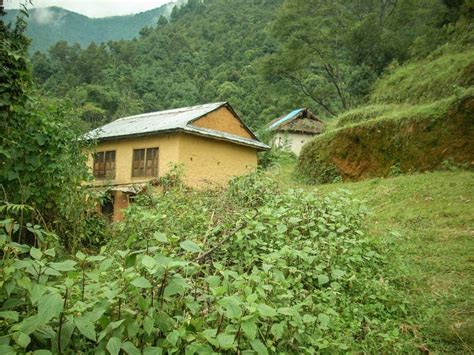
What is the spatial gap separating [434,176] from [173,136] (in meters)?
10.2

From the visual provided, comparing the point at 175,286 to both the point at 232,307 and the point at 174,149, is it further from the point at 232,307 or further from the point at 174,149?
the point at 174,149

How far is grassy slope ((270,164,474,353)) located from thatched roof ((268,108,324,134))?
19.8 metres

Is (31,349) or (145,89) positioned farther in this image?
(145,89)

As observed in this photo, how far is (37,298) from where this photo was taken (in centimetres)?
191

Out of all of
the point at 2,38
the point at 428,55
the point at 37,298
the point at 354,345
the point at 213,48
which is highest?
the point at 213,48

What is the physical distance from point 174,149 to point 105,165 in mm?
4568

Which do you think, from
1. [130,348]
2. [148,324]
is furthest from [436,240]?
[130,348]

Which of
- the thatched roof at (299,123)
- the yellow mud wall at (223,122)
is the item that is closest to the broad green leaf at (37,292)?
the yellow mud wall at (223,122)

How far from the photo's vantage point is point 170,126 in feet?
52.0

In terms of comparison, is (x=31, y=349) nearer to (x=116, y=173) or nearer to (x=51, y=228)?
(x=51, y=228)

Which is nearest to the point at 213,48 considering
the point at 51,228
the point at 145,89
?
the point at 145,89

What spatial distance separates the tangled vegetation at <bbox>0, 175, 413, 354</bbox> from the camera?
6.79 ft

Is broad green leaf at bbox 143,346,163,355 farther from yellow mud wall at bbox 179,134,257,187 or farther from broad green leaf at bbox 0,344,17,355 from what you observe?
yellow mud wall at bbox 179,134,257,187

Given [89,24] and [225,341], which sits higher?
[89,24]
